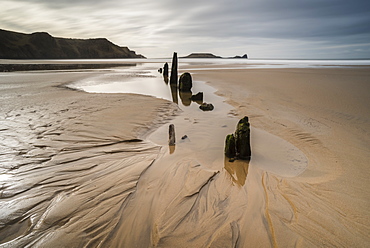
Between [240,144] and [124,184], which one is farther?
[240,144]

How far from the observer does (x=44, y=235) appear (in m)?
2.61

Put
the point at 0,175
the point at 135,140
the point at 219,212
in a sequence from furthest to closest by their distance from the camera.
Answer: the point at 135,140, the point at 0,175, the point at 219,212

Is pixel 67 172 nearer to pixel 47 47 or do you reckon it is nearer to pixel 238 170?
pixel 238 170

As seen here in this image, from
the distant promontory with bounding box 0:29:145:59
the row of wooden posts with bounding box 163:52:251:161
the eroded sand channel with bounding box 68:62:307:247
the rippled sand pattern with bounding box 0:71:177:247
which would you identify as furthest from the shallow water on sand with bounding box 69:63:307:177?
the distant promontory with bounding box 0:29:145:59

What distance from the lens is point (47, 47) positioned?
A: 403ft

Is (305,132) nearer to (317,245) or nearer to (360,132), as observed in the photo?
(360,132)

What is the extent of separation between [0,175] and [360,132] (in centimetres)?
905

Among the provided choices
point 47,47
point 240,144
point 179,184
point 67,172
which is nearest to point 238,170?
point 240,144

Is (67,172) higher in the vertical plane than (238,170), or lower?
higher

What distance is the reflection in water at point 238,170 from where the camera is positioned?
163 inches

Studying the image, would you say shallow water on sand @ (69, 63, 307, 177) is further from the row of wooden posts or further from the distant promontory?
the distant promontory

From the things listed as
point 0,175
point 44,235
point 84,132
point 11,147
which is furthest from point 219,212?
point 11,147

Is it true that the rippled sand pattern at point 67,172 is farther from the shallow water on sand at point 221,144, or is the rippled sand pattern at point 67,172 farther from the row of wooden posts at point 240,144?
the row of wooden posts at point 240,144

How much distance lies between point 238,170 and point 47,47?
5918 inches
